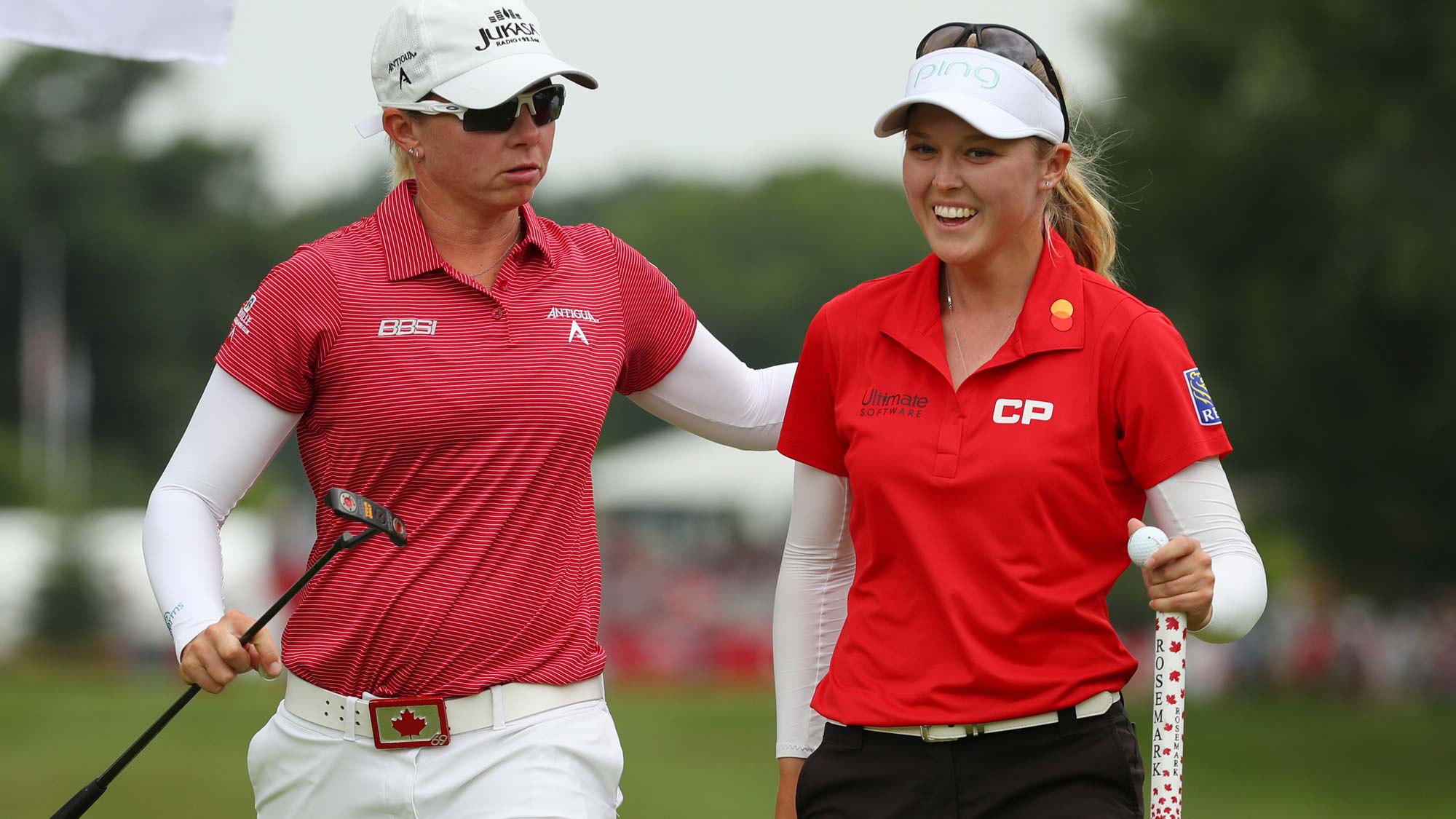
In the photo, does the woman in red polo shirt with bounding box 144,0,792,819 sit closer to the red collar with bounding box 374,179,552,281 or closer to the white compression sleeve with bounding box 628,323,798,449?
the red collar with bounding box 374,179,552,281

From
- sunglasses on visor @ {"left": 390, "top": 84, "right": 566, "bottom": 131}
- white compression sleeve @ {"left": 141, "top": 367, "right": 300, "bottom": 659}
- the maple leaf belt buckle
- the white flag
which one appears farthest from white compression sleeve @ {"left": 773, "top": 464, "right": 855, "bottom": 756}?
the white flag

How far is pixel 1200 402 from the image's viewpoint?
12.9ft

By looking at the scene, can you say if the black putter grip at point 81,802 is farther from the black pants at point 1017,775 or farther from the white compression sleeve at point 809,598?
the black pants at point 1017,775

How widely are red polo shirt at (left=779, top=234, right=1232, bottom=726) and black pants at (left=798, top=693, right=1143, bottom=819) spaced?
0.07m

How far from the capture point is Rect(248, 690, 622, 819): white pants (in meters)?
4.22

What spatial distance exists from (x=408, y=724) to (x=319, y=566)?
0.40 m

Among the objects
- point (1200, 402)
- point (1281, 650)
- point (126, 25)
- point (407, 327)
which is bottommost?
point (1281, 650)

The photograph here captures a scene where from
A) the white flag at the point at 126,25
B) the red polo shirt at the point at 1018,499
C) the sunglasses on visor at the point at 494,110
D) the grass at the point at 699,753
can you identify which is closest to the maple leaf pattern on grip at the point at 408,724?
the red polo shirt at the point at 1018,499

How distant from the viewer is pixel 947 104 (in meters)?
3.97

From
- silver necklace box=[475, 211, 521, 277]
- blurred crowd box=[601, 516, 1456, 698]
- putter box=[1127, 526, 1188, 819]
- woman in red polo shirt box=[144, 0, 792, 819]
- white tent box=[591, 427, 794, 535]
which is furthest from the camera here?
white tent box=[591, 427, 794, 535]

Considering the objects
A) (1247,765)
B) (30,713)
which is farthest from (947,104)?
(30,713)

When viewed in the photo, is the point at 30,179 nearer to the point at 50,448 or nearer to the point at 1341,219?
the point at 50,448

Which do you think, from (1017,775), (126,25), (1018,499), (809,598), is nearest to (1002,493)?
(1018,499)

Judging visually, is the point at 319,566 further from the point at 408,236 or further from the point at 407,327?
the point at 408,236
